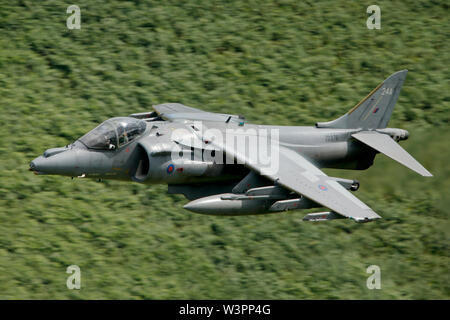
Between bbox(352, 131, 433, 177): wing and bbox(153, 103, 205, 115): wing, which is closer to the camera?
bbox(352, 131, 433, 177): wing

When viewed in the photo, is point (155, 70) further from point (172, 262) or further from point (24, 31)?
point (172, 262)

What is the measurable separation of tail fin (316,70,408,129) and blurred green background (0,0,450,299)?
1318 millimetres

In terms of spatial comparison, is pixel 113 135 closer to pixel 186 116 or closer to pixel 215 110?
pixel 186 116

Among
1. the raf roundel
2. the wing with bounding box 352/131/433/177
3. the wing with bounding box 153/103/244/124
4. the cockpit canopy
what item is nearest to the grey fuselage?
the raf roundel

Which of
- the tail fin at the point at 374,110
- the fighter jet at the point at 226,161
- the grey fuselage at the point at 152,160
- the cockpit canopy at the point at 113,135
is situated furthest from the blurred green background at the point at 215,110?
the cockpit canopy at the point at 113,135

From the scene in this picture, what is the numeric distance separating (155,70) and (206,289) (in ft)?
31.2

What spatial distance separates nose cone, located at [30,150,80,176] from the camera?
1625 centimetres

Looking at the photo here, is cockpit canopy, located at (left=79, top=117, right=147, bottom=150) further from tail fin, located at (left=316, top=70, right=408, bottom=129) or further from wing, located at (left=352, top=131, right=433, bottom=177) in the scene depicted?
wing, located at (left=352, top=131, right=433, bottom=177)

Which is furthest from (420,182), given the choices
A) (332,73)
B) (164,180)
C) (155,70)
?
(155,70)

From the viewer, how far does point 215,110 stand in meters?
23.0

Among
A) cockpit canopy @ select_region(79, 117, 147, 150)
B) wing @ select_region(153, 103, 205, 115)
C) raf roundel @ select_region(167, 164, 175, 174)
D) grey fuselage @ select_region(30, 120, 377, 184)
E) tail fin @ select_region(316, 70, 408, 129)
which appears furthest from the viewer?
wing @ select_region(153, 103, 205, 115)

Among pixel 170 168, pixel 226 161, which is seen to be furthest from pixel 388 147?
pixel 170 168

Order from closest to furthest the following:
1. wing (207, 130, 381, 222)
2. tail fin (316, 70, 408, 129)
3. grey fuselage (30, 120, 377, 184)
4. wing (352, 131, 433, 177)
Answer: wing (207, 130, 381, 222), grey fuselage (30, 120, 377, 184), wing (352, 131, 433, 177), tail fin (316, 70, 408, 129)

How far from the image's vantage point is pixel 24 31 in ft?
82.1
